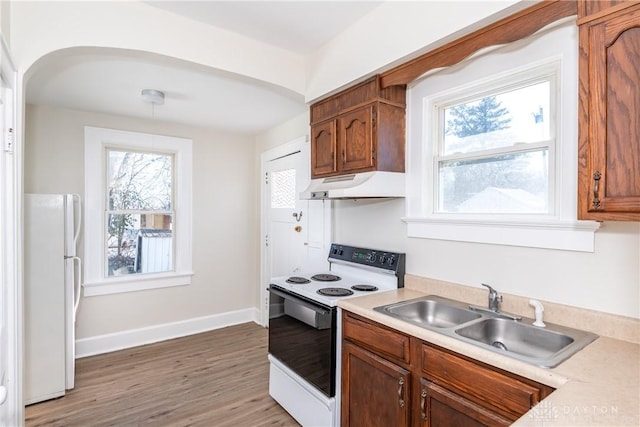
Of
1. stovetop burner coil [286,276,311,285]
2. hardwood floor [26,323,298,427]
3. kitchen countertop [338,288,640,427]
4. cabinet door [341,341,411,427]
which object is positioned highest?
stovetop burner coil [286,276,311,285]

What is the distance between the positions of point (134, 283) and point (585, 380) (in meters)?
3.79

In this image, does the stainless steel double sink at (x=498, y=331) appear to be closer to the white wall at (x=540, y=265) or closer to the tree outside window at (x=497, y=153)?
the white wall at (x=540, y=265)

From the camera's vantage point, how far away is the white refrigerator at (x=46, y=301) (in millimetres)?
2521

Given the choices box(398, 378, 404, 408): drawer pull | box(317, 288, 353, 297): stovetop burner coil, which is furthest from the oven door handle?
box(398, 378, 404, 408): drawer pull

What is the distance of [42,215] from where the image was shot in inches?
100

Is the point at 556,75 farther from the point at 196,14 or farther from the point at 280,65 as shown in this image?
the point at 196,14

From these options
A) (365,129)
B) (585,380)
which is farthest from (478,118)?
(585,380)

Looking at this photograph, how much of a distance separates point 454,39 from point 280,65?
1.25m

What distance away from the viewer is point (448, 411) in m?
1.43

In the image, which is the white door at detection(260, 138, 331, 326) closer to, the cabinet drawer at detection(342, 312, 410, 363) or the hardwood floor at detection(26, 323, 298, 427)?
the hardwood floor at detection(26, 323, 298, 427)

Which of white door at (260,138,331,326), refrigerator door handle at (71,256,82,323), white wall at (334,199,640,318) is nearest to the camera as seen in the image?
white wall at (334,199,640,318)

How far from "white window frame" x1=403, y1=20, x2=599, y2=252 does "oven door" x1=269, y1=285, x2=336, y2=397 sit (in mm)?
821

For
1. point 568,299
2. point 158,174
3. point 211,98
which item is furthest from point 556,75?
point 158,174

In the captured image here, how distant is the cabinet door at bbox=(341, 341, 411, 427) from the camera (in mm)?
1641
